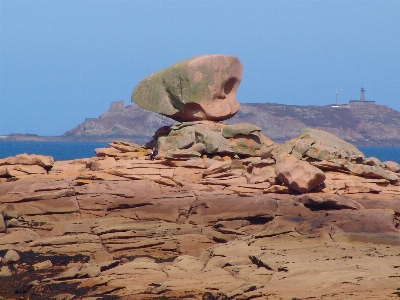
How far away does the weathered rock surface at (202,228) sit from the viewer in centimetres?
1875

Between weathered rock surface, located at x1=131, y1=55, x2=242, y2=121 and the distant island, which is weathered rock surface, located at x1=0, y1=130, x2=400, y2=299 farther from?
the distant island

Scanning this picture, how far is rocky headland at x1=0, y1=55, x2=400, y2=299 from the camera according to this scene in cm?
1892

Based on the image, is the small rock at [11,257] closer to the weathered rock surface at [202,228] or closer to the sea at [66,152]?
the weathered rock surface at [202,228]

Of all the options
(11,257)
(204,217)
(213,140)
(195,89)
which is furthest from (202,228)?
(195,89)

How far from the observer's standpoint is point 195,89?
1158 inches

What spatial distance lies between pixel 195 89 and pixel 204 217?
6.90 metres

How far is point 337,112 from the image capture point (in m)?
170

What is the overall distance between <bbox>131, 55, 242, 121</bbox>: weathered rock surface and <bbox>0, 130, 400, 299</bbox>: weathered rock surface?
8.35 ft

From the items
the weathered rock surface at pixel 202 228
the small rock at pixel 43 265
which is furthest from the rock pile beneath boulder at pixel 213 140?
the small rock at pixel 43 265

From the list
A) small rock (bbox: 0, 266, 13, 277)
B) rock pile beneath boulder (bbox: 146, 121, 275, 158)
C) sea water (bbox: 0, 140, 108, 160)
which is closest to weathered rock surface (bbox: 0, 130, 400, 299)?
small rock (bbox: 0, 266, 13, 277)

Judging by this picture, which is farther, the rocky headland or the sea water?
the sea water

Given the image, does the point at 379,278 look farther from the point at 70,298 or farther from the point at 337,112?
the point at 337,112

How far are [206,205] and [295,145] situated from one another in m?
4.44

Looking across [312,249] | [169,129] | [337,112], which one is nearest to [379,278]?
[312,249]
